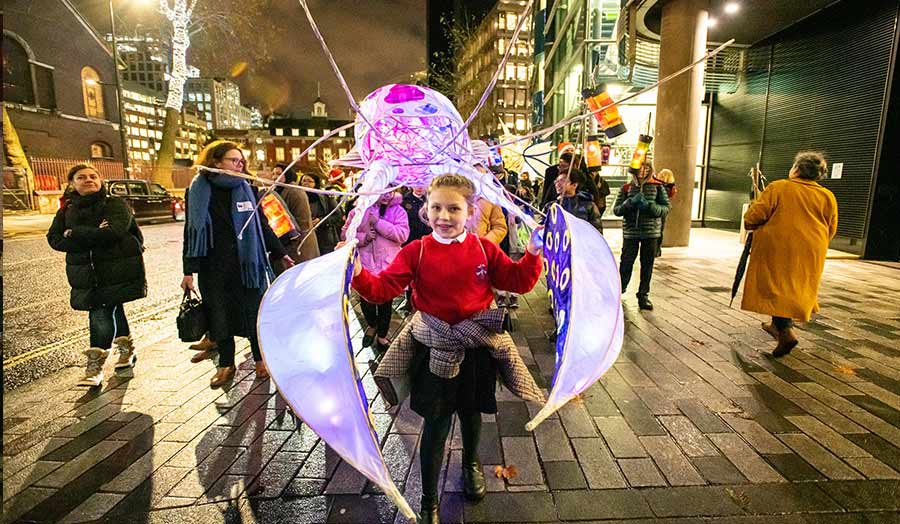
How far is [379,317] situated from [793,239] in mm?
4148

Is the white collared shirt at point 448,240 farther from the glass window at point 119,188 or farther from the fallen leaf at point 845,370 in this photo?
the glass window at point 119,188

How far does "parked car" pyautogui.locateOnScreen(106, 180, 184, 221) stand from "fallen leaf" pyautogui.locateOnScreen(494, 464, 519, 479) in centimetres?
1799

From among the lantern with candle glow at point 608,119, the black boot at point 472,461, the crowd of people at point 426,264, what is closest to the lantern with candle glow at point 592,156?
the crowd of people at point 426,264

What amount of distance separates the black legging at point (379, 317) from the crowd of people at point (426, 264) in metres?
0.02

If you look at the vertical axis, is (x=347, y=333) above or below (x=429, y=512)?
above

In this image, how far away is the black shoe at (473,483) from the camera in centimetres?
263

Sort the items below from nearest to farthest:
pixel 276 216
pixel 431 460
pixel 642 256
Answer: pixel 431 460
pixel 276 216
pixel 642 256

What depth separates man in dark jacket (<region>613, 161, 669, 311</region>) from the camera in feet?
20.1

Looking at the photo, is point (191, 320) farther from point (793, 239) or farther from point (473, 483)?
point (793, 239)

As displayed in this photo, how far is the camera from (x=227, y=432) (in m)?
3.37

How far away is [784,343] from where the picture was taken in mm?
4656

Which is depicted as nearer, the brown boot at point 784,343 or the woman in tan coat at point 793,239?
the woman in tan coat at point 793,239

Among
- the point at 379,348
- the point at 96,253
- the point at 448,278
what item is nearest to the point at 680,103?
the point at 379,348

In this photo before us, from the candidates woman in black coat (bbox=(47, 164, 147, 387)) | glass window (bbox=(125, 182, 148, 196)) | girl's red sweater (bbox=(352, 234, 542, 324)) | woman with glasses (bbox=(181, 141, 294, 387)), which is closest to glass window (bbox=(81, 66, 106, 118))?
glass window (bbox=(125, 182, 148, 196))
